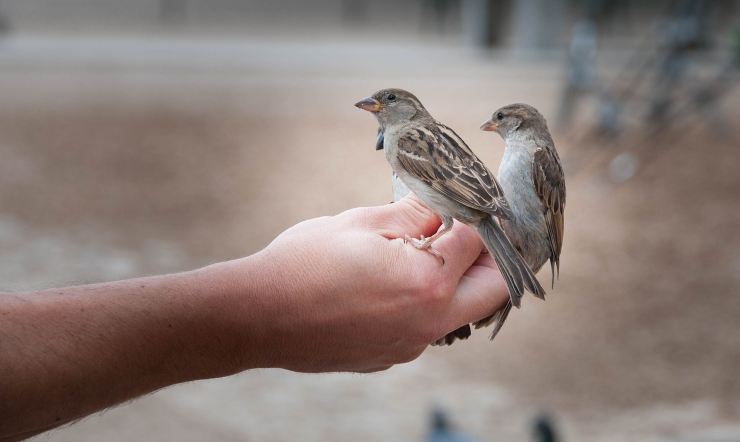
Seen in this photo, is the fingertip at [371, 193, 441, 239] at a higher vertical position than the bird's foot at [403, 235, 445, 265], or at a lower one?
higher

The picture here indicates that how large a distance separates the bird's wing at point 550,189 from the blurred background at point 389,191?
5.45 metres

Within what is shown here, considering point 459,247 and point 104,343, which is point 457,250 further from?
point 104,343

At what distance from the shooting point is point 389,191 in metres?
11.7

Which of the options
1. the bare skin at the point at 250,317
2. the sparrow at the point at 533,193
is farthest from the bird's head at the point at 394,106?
the bare skin at the point at 250,317

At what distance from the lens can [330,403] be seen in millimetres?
9742

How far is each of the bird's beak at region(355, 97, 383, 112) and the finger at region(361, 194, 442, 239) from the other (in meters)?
0.25

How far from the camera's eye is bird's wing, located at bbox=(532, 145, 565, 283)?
7.52 feet

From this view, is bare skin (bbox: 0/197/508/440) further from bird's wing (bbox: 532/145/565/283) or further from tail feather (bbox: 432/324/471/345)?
bird's wing (bbox: 532/145/565/283)

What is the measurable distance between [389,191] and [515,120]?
9.34 meters

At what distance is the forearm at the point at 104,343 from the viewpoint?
5.85 ft

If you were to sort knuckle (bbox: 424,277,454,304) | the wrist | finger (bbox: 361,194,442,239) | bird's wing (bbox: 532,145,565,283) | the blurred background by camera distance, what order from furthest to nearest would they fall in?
the blurred background → bird's wing (bbox: 532,145,565,283) → finger (bbox: 361,194,442,239) → knuckle (bbox: 424,277,454,304) → the wrist

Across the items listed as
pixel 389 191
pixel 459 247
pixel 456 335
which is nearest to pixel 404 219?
pixel 459 247

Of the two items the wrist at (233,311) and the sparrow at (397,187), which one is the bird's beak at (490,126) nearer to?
the sparrow at (397,187)

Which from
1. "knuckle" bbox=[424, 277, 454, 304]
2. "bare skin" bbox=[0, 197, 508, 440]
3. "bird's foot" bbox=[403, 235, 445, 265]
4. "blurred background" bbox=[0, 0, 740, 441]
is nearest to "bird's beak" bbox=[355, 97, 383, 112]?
"bare skin" bbox=[0, 197, 508, 440]
